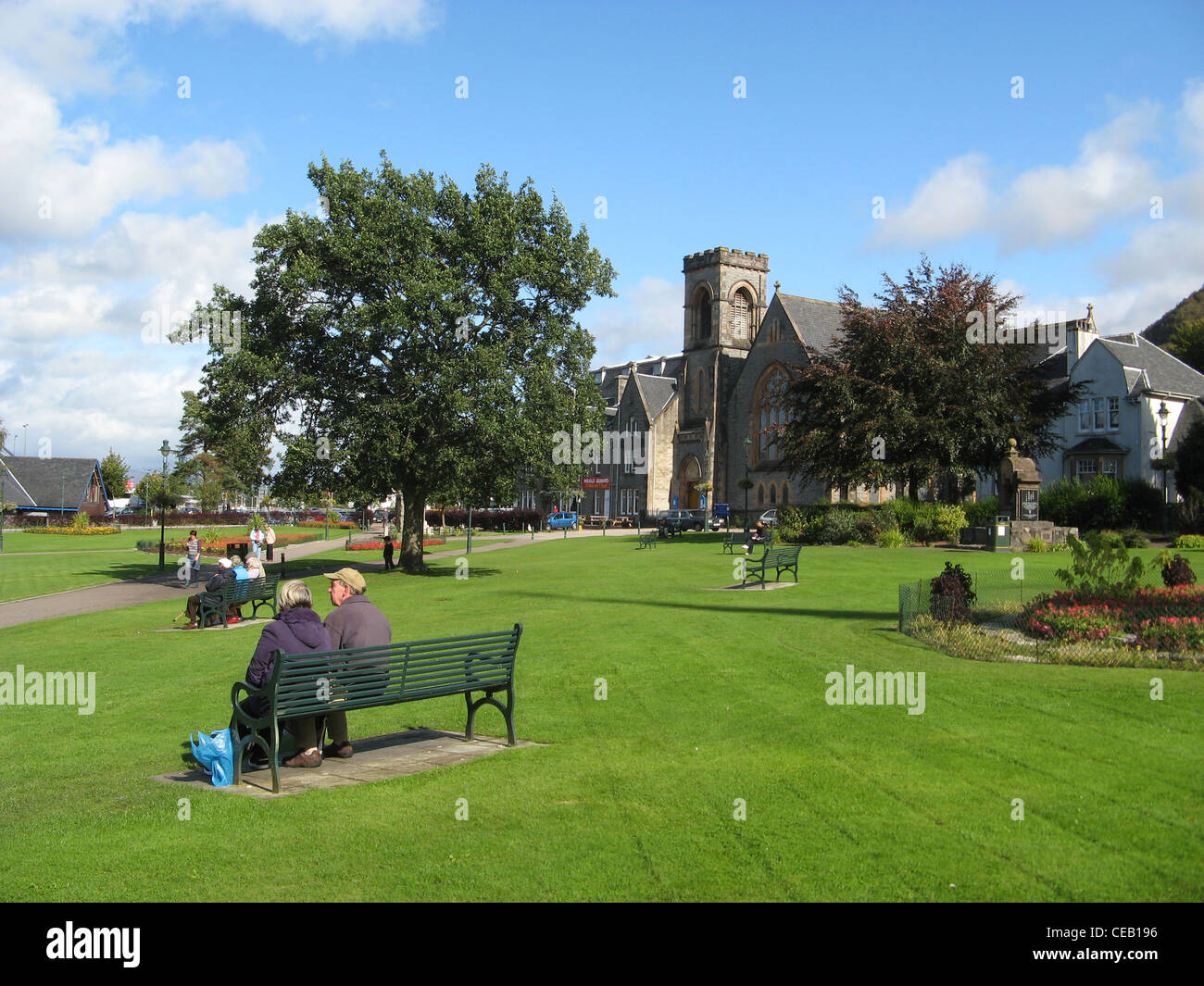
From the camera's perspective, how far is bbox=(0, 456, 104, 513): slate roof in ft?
322

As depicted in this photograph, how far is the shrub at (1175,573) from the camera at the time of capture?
50.5 ft

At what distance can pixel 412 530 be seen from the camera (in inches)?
1411

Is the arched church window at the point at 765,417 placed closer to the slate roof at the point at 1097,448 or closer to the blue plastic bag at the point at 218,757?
the slate roof at the point at 1097,448

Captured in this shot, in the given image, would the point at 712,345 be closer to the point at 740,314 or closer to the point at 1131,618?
the point at 740,314

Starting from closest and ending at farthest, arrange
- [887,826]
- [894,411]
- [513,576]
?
[887,826] → [513,576] → [894,411]

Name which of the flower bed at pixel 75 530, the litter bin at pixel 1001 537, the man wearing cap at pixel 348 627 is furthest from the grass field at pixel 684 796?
the flower bed at pixel 75 530

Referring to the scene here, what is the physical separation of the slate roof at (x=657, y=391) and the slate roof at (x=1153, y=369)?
36.8m

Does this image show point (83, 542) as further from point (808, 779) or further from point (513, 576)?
point (808, 779)

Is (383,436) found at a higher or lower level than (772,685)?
higher

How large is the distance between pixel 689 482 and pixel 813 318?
17681mm

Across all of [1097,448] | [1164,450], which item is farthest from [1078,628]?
[1097,448]

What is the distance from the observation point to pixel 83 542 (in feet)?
203

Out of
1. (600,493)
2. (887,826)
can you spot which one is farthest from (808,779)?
(600,493)

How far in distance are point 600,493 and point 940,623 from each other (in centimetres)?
7405
